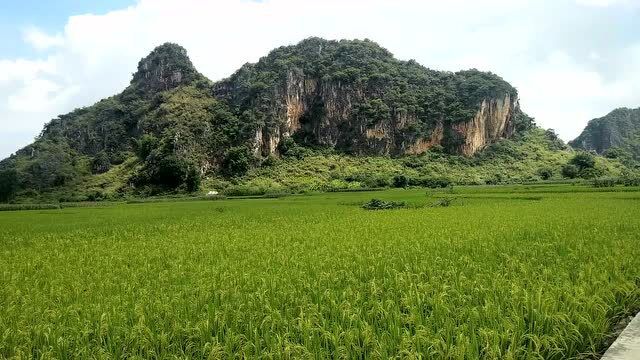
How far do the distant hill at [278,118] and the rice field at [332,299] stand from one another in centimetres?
5504

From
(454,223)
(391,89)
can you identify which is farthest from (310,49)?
(454,223)

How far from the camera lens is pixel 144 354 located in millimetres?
4422

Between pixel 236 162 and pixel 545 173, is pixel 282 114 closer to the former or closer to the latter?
pixel 236 162

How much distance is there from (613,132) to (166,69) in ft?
335

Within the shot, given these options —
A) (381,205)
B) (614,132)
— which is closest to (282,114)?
(381,205)

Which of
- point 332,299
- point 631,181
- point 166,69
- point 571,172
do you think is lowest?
point 332,299

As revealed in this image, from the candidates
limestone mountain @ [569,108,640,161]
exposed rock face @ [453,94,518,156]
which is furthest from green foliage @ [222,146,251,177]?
limestone mountain @ [569,108,640,161]

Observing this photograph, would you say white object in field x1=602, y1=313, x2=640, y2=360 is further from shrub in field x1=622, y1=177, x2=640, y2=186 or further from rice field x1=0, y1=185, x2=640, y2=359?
shrub in field x1=622, y1=177, x2=640, y2=186

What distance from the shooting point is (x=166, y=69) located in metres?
88.6

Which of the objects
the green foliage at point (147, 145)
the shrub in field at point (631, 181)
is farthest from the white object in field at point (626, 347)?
the green foliage at point (147, 145)

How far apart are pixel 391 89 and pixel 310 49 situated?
19673 mm

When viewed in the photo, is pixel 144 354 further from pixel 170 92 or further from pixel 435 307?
pixel 170 92

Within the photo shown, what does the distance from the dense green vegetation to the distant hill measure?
28.3 metres

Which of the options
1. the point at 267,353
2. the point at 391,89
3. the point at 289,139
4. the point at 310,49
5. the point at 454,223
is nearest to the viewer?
the point at 267,353
